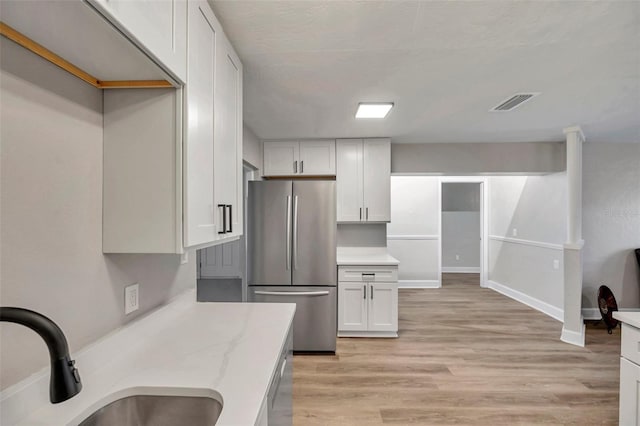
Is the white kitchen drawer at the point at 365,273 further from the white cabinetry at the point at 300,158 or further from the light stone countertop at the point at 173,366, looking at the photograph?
the light stone countertop at the point at 173,366

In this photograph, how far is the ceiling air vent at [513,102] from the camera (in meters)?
2.47

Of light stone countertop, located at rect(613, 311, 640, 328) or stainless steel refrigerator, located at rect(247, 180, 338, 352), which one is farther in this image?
stainless steel refrigerator, located at rect(247, 180, 338, 352)

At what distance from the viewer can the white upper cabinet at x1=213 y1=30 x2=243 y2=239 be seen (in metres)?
1.43

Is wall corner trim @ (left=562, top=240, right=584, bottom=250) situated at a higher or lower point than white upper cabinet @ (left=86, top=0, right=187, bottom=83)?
lower

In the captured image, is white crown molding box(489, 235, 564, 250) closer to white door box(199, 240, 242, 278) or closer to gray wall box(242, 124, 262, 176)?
gray wall box(242, 124, 262, 176)

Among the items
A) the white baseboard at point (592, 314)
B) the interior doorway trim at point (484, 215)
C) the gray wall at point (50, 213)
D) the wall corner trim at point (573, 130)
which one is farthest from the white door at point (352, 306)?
the interior doorway trim at point (484, 215)

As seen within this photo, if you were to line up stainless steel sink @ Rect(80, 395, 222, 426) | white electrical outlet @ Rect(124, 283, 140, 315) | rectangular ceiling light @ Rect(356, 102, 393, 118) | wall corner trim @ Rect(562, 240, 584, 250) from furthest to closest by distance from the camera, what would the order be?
wall corner trim @ Rect(562, 240, 584, 250) → rectangular ceiling light @ Rect(356, 102, 393, 118) → white electrical outlet @ Rect(124, 283, 140, 315) → stainless steel sink @ Rect(80, 395, 222, 426)

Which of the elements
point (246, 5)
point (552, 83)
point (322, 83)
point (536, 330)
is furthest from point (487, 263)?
point (246, 5)

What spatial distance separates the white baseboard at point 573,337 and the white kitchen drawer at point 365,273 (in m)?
1.99

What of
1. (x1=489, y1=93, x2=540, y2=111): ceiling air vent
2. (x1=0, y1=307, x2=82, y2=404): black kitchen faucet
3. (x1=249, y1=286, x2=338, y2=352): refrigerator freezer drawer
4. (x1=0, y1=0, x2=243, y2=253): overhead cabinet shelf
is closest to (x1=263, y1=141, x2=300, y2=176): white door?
(x1=249, y1=286, x2=338, y2=352): refrigerator freezer drawer

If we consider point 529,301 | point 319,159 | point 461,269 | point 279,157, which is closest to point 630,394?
point 319,159

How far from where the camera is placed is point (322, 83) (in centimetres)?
222

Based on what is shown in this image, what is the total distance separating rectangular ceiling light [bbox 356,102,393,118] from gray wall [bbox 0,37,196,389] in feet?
6.78

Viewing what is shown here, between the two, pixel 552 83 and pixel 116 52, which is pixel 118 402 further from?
pixel 552 83
